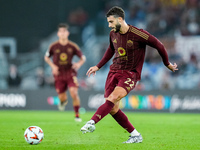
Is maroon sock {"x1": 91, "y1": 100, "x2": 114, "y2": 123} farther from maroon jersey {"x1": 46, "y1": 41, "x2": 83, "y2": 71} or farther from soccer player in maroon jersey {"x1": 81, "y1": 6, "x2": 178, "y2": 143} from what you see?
maroon jersey {"x1": 46, "y1": 41, "x2": 83, "y2": 71}

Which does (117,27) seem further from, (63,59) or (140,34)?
(63,59)

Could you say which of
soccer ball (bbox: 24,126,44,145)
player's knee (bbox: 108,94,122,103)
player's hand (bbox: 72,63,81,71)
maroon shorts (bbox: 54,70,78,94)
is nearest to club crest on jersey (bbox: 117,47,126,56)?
player's knee (bbox: 108,94,122,103)

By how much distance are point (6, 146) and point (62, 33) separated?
20.4 feet

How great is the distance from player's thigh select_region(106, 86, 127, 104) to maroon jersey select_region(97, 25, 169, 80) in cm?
46

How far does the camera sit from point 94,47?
74.1 ft

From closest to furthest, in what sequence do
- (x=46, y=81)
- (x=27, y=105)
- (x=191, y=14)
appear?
(x=27, y=105) < (x=46, y=81) < (x=191, y=14)

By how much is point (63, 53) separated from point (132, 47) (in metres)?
5.65

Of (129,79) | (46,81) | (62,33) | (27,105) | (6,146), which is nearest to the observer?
(6,146)

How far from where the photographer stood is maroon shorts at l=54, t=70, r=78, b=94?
1236 centimetres

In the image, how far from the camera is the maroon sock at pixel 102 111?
6.29 meters

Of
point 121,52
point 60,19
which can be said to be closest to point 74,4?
point 60,19

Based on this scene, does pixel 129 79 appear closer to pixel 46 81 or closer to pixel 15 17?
pixel 46 81

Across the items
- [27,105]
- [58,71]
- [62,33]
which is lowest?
[27,105]

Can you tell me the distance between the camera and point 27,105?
63.0 ft
